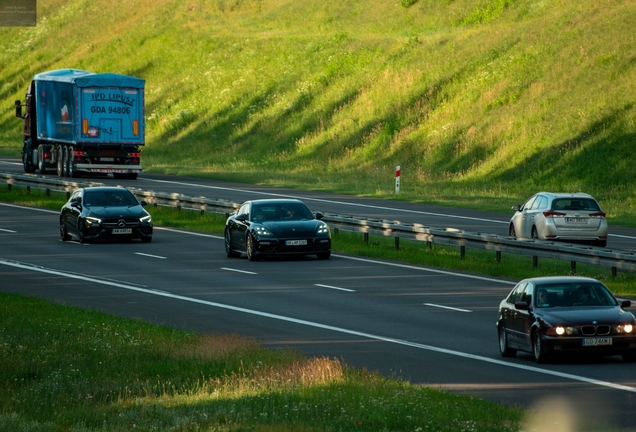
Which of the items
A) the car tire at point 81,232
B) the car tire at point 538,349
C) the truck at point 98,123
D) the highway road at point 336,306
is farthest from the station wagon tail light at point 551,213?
the truck at point 98,123

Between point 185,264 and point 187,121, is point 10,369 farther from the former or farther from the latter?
point 187,121

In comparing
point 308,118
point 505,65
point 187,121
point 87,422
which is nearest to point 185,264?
point 87,422

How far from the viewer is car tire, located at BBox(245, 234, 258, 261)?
97.5ft

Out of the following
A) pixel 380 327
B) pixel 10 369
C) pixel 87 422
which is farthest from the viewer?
pixel 380 327

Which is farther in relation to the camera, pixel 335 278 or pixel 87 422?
pixel 335 278

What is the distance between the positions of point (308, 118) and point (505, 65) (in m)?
13.3

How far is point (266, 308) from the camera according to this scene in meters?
22.0

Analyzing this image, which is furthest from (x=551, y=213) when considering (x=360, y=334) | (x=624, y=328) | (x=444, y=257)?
(x=624, y=328)

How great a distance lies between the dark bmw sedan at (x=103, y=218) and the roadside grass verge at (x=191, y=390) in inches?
580

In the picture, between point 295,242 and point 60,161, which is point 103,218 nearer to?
point 295,242

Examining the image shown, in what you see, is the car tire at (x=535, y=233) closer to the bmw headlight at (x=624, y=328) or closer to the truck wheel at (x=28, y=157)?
the bmw headlight at (x=624, y=328)

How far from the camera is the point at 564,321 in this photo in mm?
16422

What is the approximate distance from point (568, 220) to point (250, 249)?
25.8 feet

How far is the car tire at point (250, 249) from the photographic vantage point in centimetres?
2970
